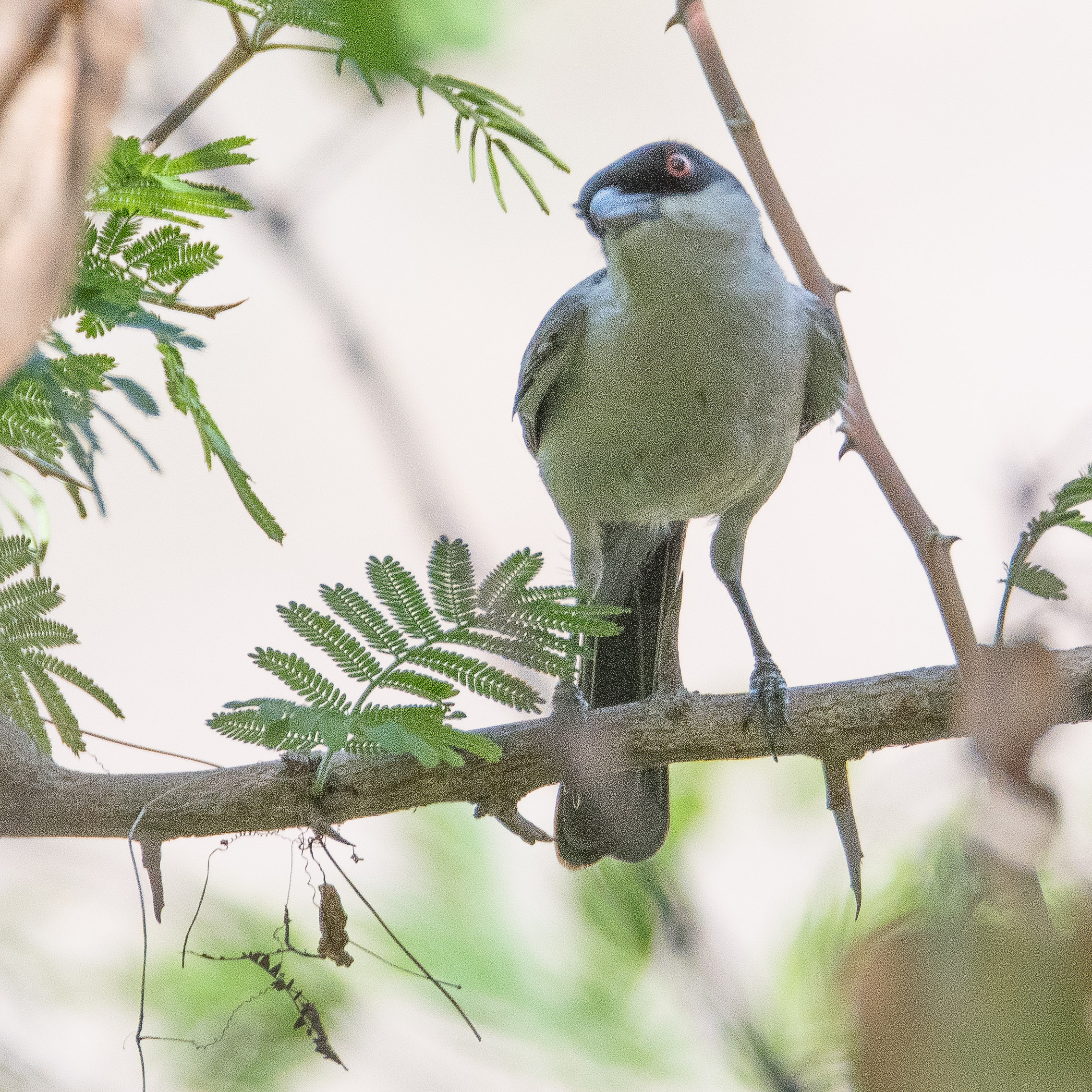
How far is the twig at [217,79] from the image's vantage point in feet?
5.95

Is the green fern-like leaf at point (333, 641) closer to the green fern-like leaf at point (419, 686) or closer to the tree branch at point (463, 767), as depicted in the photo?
the green fern-like leaf at point (419, 686)

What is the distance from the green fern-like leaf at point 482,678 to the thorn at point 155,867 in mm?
675

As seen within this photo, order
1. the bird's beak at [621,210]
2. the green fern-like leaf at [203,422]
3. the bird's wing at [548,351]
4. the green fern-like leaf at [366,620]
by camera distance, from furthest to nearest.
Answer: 1. the bird's wing at [548,351]
2. the bird's beak at [621,210]
3. the green fern-like leaf at [366,620]
4. the green fern-like leaf at [203,422]

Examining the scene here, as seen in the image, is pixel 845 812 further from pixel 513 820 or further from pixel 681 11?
pixel 681 11

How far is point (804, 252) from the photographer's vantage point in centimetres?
224

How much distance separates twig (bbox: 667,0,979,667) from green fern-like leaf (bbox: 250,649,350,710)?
Answer: 1120 millimetres

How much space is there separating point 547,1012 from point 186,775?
126cm

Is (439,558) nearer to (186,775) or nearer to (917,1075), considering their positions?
(186,775)

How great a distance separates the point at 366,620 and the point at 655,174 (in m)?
2.26

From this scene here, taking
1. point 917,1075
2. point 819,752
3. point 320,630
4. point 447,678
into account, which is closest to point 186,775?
point 320,630

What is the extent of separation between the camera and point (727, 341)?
405cm

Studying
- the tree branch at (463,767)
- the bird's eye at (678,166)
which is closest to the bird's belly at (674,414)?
the bird's eye at (678,166)

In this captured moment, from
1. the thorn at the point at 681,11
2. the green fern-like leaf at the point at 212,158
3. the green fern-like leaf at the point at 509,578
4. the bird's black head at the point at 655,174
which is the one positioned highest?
the bird's black head at the point at 655,174

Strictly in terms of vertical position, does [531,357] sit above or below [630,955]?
above
